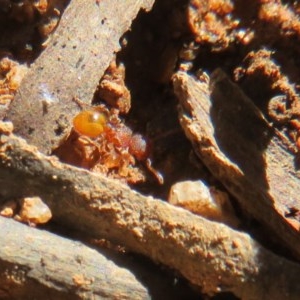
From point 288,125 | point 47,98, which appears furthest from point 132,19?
point 288,125

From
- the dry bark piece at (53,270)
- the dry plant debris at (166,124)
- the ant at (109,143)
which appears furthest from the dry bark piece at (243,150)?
the dry bark piece at (53,270)

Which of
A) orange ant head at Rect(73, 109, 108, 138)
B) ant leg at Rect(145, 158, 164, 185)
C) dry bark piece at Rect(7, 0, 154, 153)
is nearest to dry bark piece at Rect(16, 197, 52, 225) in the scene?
dry bark piece at Rect(7, 0, 154, 153)

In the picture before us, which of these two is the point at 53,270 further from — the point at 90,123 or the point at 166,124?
the point at 166,124

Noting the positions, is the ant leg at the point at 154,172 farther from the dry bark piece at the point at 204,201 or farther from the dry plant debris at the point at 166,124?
the dry bark piece at the point at 204,201

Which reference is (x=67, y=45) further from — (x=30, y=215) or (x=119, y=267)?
(x=119, y=267)

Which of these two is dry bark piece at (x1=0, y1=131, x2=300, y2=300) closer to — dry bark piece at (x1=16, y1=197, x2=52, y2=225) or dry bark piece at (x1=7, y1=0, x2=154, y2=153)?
dry bark piece at (x1=16, y1=197, x2=52, y2=225)
